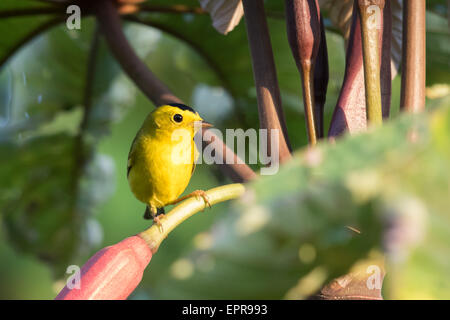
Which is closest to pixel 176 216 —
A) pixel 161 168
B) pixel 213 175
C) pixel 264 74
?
pixel 264 74

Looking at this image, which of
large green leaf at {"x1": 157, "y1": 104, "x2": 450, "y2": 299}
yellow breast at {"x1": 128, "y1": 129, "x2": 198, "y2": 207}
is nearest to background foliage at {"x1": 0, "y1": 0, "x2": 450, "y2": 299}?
large green leaf at {"x1": 157, "y1": 104, "x2": 450, "y2": 299}

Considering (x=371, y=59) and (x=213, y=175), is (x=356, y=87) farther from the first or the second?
(x=213, y=175)

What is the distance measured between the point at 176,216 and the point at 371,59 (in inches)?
7.6

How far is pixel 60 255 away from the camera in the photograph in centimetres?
116

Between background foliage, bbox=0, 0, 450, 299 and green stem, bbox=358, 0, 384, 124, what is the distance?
0.52 ft

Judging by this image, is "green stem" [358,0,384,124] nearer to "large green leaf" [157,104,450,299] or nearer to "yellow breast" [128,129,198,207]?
"large green leaf" [157,104,450,299]

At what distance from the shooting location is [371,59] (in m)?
0.41

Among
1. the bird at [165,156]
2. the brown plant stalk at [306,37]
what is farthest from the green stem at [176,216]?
the bird at [165,156]

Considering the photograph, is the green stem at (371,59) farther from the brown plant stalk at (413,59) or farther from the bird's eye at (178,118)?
the bird's eye at (178,118)

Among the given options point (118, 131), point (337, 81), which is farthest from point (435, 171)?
point (118, 131)

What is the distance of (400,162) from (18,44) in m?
0.87

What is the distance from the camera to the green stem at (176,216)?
0.38m

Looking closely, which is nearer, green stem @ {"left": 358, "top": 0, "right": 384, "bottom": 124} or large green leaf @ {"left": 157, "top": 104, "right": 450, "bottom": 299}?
large green leaf @ {"left": 157, "top": 104, "right": 450, "bottom": 299}

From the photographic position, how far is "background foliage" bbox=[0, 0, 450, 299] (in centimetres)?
20
